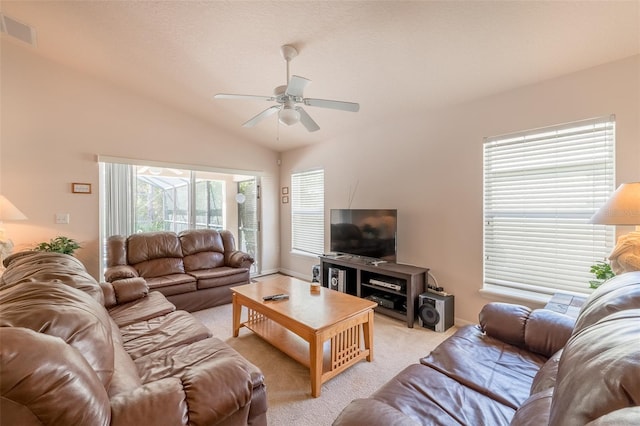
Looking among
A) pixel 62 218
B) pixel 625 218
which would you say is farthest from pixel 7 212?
pixel 625 218

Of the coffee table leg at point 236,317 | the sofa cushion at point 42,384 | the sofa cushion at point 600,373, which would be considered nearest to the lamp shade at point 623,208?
the sofa cushion at point 600,373

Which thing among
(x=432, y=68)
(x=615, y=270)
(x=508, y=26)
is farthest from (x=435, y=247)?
(x=508, y=26)

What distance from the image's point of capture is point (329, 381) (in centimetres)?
211

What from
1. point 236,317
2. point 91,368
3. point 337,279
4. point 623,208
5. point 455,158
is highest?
point 455,158

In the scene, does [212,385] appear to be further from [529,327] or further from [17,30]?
[17,30]

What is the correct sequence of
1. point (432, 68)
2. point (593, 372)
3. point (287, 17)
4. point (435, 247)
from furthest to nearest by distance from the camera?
point (435, 247) → point (432, 68) → point (287, 17) → point (593, 372)

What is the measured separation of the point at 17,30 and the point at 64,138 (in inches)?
46.7

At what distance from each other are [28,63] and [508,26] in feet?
16.7

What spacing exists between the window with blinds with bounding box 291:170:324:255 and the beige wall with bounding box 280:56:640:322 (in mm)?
556

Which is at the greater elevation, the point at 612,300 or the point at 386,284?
the point at 612,300

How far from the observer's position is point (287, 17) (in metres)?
2.16

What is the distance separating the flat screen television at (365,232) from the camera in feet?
11.2

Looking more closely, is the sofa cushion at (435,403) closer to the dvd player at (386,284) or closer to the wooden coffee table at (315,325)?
the wooden coffee table at (315,325)

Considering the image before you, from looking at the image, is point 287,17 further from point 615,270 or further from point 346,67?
point 615,270
